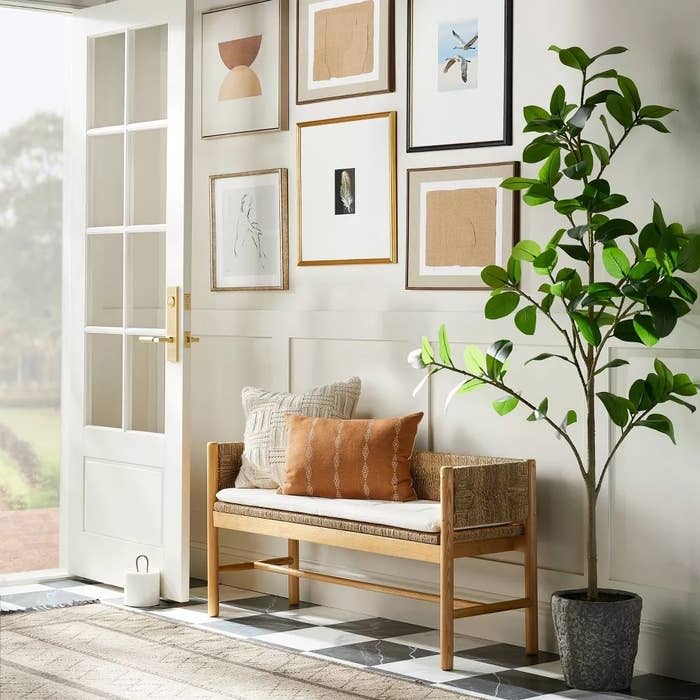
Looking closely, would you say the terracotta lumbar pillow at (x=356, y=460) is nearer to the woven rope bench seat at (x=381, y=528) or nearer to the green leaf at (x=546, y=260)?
the woven rope bench seat at (x=381, y=528)

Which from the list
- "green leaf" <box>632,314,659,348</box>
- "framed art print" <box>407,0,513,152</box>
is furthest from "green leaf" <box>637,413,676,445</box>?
"framed art print" <box>407,0,513,152</box>

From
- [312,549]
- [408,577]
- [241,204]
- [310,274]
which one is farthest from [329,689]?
[241,204]

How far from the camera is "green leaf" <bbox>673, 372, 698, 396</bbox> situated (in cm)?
347

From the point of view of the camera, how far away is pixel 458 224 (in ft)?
14.0

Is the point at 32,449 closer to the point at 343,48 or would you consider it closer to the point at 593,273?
the point at 343,48

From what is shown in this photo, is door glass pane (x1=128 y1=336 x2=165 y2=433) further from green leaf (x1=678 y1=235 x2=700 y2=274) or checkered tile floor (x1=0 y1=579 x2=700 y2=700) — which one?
green leaf (x1=678 y1=235 x2=700 y2=274)

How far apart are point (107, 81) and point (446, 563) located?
2.44m

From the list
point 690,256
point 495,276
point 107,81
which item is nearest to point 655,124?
point 690,256

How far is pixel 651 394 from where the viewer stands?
3494 millimetres

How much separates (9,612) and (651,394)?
2.43 metres

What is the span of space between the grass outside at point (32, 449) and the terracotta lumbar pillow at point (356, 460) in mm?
8146

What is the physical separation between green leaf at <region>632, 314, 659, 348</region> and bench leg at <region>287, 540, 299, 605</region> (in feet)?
6.01

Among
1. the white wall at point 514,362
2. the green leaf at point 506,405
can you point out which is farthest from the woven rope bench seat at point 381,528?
Answer: the green leaf at point 506,405

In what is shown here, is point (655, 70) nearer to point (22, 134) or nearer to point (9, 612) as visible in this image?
point (9, 612)
